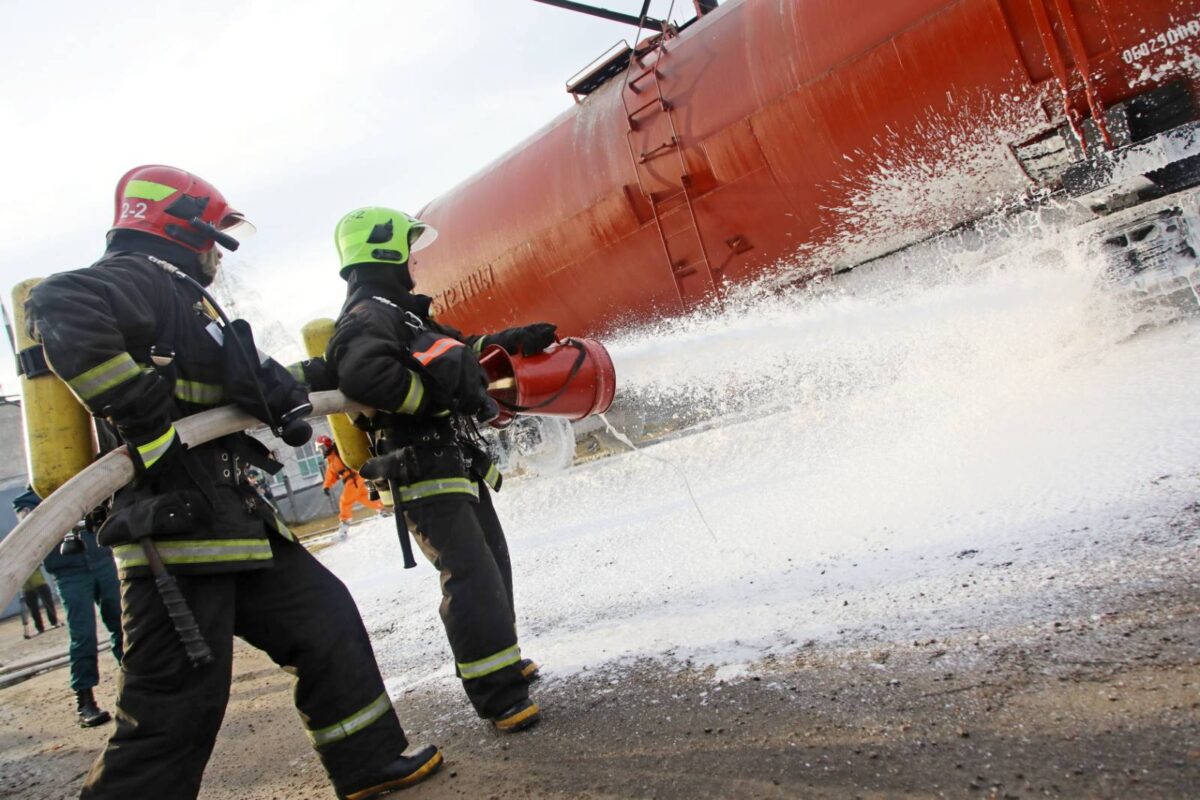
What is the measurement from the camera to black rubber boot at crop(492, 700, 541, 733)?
8.11 feet

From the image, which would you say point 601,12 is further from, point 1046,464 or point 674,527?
point 1046,464

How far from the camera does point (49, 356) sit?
6.14 feet

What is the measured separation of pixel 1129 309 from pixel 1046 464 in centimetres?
220

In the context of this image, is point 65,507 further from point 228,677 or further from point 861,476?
point 861,476

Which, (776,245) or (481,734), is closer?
(481,734)

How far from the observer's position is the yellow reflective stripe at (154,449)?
198cm

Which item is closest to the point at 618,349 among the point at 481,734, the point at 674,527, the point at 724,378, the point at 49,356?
the point at 724,378

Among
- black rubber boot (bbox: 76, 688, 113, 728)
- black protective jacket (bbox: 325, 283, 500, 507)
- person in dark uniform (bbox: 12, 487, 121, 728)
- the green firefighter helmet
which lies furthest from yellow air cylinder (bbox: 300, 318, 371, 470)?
black rubber boot (bbox: 76, 688, 113, 728)

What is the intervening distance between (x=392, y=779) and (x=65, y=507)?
1.18 m

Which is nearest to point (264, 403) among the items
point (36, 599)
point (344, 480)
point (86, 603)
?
point (86, 603)

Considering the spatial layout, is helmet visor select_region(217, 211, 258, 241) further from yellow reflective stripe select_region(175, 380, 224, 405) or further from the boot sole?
the boot sole

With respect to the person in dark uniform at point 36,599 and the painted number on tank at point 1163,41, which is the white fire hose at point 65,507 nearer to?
the painted number on tank at point 1163,41

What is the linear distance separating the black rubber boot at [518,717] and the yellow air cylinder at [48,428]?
1486 millimetres

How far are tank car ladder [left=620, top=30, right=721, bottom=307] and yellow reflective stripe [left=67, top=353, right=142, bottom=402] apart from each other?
159 inches
